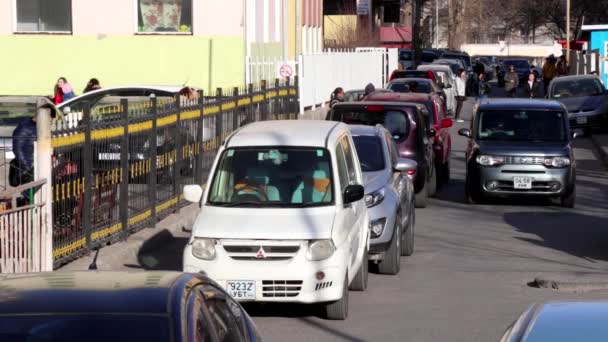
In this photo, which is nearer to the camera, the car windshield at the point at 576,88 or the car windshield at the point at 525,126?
the car windshield at the point at 525,126

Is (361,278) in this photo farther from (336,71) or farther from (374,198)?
(336,71)

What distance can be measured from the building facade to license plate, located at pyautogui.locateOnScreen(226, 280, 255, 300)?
2150cm

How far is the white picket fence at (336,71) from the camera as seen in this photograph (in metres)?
33.2

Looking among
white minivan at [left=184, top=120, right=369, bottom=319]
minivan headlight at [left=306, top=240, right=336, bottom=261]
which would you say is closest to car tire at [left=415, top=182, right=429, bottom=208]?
white minivan at [left=184, top=120, right=369, bottom=319]

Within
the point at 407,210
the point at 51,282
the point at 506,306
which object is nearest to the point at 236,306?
the point at 51,282

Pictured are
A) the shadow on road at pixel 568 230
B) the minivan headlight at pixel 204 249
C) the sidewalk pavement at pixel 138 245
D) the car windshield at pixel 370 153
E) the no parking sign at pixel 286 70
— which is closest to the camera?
the minivan headlight at pixel 204 249

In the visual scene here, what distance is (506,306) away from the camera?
11.7m

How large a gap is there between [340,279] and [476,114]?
10985 mm

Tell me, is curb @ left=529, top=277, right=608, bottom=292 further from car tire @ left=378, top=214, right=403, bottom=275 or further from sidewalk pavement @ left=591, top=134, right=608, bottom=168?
sidewalk pavement @ left=591, top=134, right=608, bottom=168

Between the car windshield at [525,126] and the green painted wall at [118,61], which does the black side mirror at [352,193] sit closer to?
the car windshield at [525,126]

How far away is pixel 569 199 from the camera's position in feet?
65.8

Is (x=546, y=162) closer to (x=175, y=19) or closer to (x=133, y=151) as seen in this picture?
(x=133, y=151)

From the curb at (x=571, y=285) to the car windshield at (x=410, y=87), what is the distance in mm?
21691

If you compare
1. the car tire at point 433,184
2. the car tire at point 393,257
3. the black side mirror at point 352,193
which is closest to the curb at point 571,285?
the car tire at point 393,257
